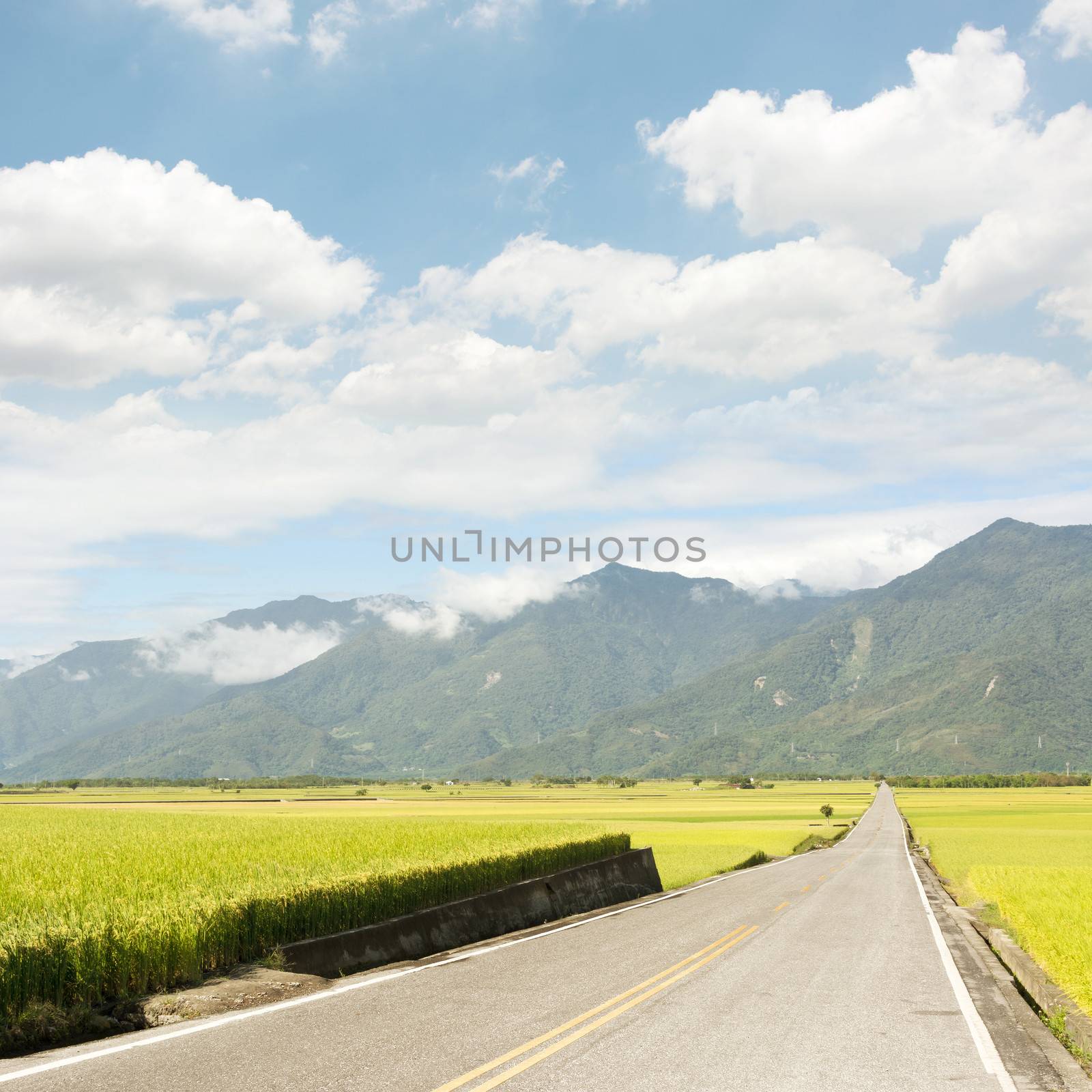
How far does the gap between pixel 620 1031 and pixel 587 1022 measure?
56 centimetres

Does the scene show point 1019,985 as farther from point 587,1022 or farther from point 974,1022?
point 587,1022

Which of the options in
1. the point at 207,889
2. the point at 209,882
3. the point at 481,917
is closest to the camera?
the point at 207,889

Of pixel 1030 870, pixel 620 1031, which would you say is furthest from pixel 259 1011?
pixel 1030 870

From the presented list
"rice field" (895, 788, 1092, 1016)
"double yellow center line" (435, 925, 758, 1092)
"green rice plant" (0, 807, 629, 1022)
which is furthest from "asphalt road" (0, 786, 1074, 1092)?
"green rice plant" (0, 807, 629, 1022)

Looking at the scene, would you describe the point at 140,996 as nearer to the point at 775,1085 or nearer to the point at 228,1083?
the point at 228,1083

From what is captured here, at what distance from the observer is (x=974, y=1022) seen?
13.0 m

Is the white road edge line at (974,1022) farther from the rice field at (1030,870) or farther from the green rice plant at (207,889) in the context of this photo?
the green rice plant at (207,889)

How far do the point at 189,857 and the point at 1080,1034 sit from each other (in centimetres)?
1775

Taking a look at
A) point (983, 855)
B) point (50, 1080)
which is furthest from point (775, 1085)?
point (983, 855)

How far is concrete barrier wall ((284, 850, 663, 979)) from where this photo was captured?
1616 cm

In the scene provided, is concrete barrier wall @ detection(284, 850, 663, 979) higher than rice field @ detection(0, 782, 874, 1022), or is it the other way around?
rice field @ detection(0, 782, 874, 1022)

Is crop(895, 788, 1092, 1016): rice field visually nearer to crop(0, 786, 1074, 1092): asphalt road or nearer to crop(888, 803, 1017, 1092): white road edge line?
crop(0, 786, 1074, 1092): asphalt road

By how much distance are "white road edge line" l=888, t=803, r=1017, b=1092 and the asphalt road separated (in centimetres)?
5

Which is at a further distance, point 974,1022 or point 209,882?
point 209,882
